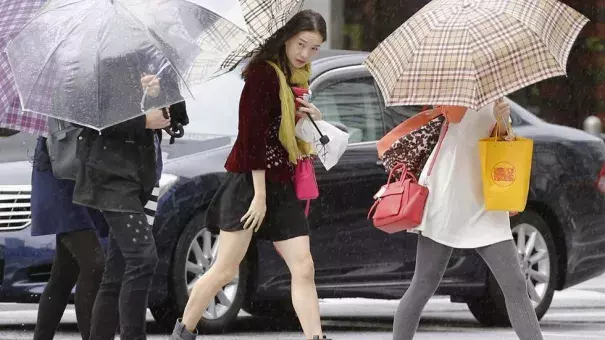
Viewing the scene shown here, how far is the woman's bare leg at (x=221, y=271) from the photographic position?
23.1 feet

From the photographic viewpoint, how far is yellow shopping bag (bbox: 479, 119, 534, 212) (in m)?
6.75

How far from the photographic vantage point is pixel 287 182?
7.06 metres

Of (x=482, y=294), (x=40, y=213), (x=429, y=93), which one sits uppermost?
(x=429, y=93)

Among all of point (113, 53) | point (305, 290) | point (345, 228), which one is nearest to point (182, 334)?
point (305, 290)

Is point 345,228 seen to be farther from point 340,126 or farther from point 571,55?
point 571,55

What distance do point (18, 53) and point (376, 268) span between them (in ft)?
11.5

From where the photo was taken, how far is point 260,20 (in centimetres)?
687

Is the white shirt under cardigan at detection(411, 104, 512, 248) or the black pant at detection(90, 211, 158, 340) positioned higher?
the white shirt under cardigan at detection(411, 104, 512, 248)

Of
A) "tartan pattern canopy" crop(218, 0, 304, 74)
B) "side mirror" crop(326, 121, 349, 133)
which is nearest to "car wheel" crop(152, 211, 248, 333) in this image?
"side mirror" crop(326, 121, 349, 133)

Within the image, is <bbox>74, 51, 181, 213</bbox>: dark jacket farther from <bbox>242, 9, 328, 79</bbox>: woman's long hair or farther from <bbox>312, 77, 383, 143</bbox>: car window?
<bbox>312, 77, 383, 143</bbox>: car window

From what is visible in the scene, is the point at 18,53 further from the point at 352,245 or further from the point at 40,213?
the point at 352,245

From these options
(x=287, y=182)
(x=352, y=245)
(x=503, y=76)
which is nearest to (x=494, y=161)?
(x=503, y=76)

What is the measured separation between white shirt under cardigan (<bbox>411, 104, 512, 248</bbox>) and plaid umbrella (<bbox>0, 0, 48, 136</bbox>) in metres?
1.82

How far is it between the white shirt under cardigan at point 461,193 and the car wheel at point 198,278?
2.37m
